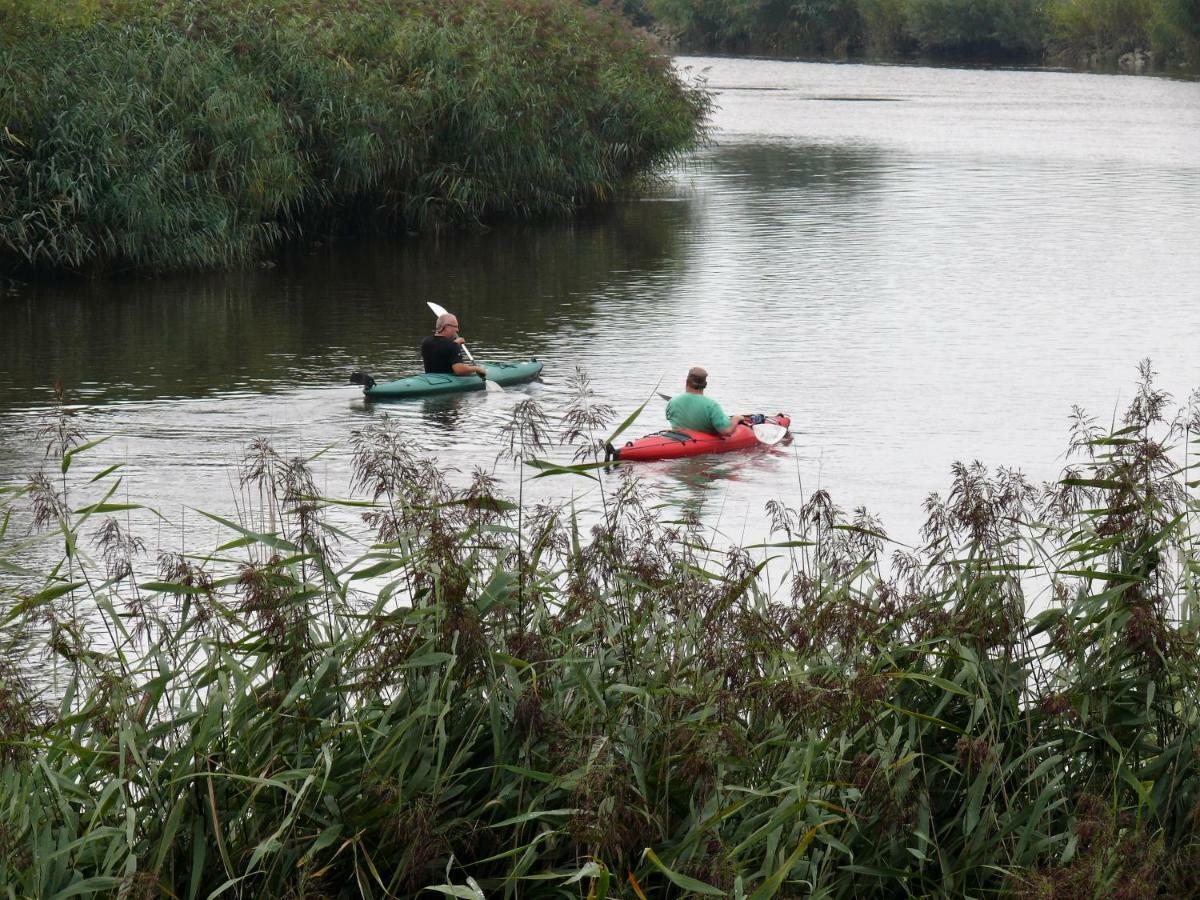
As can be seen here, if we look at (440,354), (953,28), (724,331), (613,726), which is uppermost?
(953,28)

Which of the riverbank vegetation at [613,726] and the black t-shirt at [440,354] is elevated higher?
the riverbank vegetation at [613,726]

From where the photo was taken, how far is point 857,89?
192 ft

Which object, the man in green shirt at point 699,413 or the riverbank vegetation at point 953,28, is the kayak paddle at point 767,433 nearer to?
the man in green shirt at point 699,413

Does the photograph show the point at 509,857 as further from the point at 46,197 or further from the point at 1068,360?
the point at 46,197

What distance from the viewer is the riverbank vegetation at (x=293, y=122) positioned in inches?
Answer: 786

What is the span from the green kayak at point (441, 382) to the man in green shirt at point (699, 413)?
275 cm

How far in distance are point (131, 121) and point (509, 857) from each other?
17367mm

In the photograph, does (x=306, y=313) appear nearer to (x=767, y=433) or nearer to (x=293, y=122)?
(x=293, y=122)

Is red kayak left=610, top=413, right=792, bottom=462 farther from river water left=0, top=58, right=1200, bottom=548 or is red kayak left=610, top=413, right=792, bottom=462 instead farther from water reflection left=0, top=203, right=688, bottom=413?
water reflection left=0, top=203, right=688, bottom=413

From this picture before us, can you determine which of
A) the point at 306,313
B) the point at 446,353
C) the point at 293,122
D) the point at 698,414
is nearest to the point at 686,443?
the point at 698,414

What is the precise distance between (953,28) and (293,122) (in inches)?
2248

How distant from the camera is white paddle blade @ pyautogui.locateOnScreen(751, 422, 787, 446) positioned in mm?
13195

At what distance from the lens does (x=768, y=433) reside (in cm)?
1321

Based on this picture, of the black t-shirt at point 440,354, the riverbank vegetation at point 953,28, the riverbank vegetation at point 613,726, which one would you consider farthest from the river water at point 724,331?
the riverbank vegetation at point 953,28
